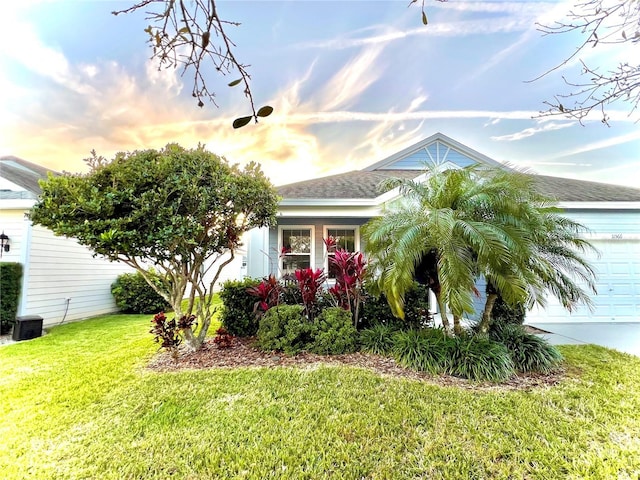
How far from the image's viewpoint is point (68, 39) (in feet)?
11.2

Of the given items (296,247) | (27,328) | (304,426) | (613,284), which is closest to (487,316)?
(304,426)

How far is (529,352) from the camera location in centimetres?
478

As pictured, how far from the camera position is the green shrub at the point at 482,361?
13.9ft

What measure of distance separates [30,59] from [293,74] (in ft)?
11.6

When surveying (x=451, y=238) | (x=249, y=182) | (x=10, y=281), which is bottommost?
(x=10, y=281)

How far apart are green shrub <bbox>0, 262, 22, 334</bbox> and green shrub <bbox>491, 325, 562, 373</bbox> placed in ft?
35.2

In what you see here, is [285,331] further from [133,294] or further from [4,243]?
[4,243]

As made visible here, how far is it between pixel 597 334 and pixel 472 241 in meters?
5.67

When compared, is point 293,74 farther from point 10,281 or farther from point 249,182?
point 10,281

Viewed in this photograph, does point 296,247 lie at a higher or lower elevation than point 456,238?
higher

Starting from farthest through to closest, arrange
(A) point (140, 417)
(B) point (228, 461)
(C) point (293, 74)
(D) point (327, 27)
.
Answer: (C) point (293, 74) < (D) point (327, 27) < (A) point (140, 417) < (B) point (228, 461)

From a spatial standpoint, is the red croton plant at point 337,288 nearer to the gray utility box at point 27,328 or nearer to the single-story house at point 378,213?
the single-story house at point 378,213

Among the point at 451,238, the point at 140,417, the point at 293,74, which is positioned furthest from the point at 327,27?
the point at 140,417

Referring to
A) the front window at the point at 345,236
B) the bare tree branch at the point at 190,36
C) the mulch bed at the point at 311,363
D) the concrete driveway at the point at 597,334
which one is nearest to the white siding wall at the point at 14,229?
the mulch bed at the point at 311,363
